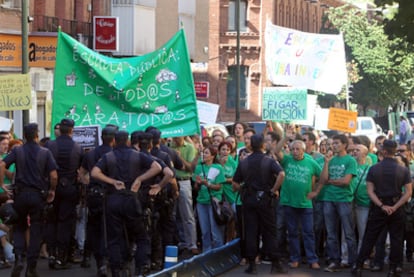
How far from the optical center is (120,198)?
14.6m

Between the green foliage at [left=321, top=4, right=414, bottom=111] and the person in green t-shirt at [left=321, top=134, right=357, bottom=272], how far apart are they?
49976mm

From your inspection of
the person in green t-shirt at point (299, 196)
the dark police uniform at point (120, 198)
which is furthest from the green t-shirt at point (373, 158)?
the dark police uniform at point (120, 198)

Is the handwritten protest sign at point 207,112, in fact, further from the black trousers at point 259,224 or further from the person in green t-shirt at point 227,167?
the black trousers at point 259,224

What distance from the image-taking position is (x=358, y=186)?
17734mm

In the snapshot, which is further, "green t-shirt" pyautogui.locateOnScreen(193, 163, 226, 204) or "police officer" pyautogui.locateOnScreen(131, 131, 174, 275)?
"green t-shirt" pyautogui.locateOnScreen(193, 163, 226, 204)

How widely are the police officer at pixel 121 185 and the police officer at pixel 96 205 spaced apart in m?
0.74

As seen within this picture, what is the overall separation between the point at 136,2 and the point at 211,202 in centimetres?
2154

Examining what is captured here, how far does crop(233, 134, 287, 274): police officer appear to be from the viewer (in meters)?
16.6

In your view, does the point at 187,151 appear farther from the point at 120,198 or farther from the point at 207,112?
the point at 207,112

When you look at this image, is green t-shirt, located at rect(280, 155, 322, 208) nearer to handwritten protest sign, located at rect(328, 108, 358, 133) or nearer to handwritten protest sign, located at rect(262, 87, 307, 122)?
handwritten protest sign, located at rect(262, 87, 307, 122)

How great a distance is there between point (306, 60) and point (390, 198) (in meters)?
9.42

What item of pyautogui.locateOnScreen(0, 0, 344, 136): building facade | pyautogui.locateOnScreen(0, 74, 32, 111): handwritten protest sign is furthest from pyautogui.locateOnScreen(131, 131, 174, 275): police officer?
pyautogui.locateOnScreen(0, 0, 344, 136): building facade

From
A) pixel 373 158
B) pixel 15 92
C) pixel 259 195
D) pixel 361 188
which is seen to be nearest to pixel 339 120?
pixel 373 158

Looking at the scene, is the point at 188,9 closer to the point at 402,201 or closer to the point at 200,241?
the point at 200,241
